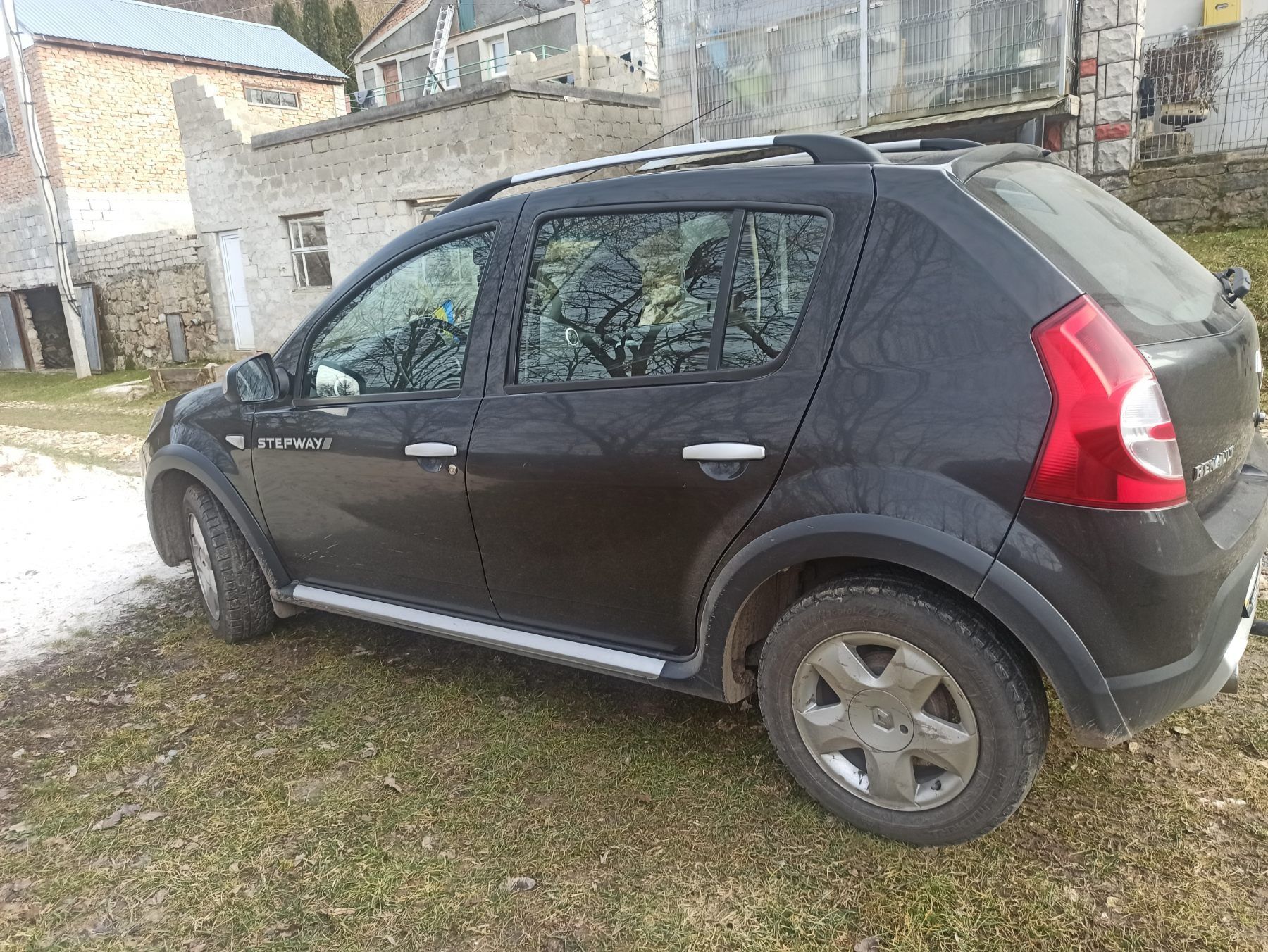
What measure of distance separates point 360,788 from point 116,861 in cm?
71

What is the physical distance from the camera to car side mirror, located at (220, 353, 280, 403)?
3.67 metres

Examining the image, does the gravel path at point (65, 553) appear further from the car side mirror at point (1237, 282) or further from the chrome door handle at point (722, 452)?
the car side mirror at point (1237, 282)

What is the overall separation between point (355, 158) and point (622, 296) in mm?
13640

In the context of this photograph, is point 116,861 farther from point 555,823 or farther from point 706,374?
point 706,374

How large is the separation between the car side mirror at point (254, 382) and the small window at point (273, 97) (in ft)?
84.0

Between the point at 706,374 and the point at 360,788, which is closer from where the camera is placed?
the point at 706,374

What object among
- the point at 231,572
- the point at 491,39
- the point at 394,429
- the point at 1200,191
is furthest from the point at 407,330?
the point at 491,39

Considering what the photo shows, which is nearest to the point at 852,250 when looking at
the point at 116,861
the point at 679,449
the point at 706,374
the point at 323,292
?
the point at 706,374

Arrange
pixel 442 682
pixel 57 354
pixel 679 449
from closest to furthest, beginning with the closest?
pixel 679 449 → pixel 442 682 → pixel 57 354

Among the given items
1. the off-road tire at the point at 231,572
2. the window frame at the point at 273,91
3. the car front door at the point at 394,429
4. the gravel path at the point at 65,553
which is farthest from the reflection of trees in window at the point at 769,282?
the window frame at the point at 273,91

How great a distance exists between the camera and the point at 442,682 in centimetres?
372

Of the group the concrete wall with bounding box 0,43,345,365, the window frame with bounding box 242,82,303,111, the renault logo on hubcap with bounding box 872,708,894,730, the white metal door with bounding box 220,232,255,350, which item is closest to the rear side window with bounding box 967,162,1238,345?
the renault logo on hubcap with bounding box 872,708,894,730

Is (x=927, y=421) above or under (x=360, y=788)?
above

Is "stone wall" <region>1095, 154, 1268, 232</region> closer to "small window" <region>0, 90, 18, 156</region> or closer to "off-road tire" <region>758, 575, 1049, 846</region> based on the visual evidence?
"off-road tire" <region>758, 575, 1049, 846</region>
